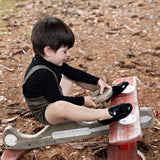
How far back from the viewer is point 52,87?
2.11 m

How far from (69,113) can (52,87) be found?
25 cm

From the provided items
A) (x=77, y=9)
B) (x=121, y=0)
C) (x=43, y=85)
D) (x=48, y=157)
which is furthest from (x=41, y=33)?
(x=121, y=0)

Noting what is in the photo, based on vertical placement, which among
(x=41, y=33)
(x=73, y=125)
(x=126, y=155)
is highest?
(x=41, y=33)

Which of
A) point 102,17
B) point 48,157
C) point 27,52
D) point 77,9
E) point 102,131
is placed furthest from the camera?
point 77,9

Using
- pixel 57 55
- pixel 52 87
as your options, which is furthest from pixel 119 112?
pixel 57 55

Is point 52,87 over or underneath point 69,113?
over

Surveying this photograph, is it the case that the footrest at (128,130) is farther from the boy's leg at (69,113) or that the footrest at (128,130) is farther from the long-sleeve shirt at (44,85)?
the long-sleeve shirt at (44,85)

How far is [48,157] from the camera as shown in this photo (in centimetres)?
240

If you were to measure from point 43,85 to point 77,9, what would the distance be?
13.4 ft

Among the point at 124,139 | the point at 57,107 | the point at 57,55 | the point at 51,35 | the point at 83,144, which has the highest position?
the point at 51,35

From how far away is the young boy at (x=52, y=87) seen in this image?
209 centimetres

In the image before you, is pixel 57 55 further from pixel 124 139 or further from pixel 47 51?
pixel 124 139

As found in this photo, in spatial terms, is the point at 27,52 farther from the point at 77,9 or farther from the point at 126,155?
the point at 126,155

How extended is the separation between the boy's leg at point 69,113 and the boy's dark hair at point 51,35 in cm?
46
